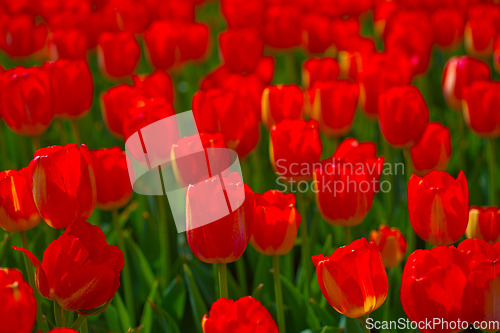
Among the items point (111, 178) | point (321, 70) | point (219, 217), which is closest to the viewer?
point (219, 217)

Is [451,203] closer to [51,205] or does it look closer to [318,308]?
[318,308]

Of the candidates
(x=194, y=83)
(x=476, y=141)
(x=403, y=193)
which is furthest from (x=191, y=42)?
(x=476, y=141)

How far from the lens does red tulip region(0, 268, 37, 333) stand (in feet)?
2.46

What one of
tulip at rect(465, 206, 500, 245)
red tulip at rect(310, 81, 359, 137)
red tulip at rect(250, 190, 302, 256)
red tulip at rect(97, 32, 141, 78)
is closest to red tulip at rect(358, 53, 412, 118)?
red tulip at rect(310, 81, 359, 137)

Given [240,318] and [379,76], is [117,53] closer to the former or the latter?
[379,76]

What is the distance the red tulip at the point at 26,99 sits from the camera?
60.3 inches

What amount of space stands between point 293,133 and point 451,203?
46 cm

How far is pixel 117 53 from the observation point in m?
2.39

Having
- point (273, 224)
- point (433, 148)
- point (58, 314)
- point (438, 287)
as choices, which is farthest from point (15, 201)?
point (433, 148)

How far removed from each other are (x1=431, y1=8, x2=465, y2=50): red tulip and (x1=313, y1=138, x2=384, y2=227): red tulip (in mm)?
1610

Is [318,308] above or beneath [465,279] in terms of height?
beneath

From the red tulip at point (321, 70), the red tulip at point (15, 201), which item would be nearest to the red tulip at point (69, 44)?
the red tulip at point (321, 70)

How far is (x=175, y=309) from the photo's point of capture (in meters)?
1.53

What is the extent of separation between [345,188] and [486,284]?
0.48 m
